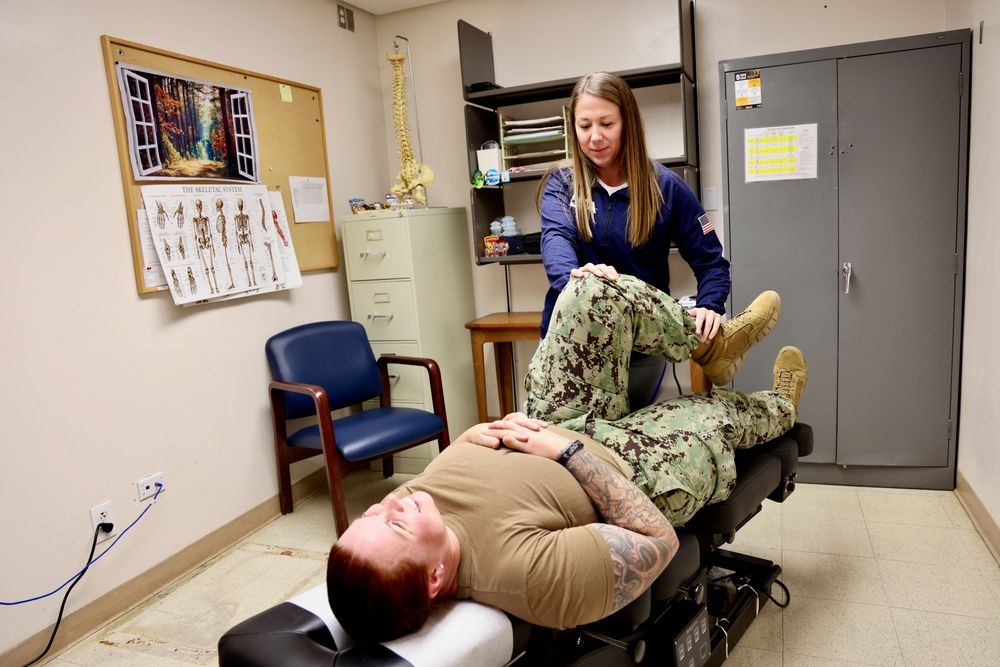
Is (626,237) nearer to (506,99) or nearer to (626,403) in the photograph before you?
(626,403)

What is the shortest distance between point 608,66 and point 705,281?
1729 millimetres

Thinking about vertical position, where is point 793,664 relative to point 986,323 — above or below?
below

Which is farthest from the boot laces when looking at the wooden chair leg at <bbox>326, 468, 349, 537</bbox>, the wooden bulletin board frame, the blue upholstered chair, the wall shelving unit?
the wooden bulletin board frame

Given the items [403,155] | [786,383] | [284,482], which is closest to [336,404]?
[284,482]

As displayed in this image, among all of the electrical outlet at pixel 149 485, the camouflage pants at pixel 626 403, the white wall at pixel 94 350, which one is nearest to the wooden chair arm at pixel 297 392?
the white wall at pixel 94 350

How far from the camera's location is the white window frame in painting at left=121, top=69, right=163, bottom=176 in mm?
2447

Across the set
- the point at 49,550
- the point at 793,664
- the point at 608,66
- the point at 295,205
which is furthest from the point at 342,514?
the point at 608,66

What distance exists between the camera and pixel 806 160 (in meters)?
2.84

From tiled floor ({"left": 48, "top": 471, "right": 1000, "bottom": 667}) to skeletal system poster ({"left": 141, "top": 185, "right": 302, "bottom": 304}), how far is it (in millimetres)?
1025

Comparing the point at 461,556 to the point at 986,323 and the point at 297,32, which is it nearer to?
the point at 986,323

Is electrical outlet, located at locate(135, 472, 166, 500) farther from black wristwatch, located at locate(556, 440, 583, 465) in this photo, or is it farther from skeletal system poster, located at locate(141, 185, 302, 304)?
black wristwatch, located at locate(556, 440, 583, 465)

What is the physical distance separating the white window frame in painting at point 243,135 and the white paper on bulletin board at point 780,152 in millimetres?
2019

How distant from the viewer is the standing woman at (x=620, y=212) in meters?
1.96

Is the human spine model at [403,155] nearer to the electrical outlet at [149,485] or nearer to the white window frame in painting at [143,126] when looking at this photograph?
the white window frame in painting at [143,126]
